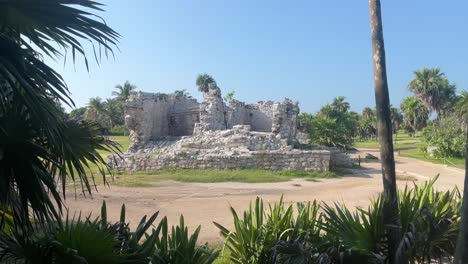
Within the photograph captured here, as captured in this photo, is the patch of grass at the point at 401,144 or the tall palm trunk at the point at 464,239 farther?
the patch of grass at the point at 401,144

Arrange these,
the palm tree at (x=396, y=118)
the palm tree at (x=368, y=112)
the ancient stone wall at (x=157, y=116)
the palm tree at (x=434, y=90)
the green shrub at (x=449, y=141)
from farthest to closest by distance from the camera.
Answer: the palm tree at (x=368, y=112), the palm tree at (x=396, y=118), the palm tree at (x=434, y=90), the green shrub at (x=449, y=141), the ancient stone wall at (x=157, y=116)

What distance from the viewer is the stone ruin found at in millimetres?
18688

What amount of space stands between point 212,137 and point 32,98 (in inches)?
775

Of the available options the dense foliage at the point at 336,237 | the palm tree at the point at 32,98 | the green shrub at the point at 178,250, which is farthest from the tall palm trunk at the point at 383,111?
the palm tree at the point at 32,98

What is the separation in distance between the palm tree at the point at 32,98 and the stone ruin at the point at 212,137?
15746mm

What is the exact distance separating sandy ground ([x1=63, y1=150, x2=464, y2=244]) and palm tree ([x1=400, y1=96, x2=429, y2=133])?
34479mm

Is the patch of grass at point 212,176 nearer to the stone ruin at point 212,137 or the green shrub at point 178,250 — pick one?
the stone ruin at point 212,137

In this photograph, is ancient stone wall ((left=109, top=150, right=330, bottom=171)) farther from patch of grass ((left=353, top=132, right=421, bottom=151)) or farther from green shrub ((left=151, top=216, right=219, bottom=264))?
patch of grass ((left=353, top=132, right=421, bottom=151))

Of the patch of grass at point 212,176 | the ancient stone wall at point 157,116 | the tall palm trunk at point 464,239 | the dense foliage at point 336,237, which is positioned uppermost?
the ancient stone wall at point 157,116

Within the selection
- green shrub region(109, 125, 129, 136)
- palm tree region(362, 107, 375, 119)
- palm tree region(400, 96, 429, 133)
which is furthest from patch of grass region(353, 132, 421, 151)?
green shrub region(109, 125, 129, 136)

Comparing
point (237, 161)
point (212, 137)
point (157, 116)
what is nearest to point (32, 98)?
point (237, 161)

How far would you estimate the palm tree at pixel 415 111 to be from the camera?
1935 inches

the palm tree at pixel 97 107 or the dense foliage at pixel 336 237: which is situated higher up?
the palm tree at pixel 97 107

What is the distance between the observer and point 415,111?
4981 cm
